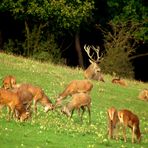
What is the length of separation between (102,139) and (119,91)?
14467 mm

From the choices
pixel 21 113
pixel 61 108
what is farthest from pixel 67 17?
pixel 21 113

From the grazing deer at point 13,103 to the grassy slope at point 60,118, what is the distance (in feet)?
1.15

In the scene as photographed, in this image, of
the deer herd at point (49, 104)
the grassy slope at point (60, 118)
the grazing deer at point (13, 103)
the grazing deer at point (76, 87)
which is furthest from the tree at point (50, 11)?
the grazing deer at point (13, 103)

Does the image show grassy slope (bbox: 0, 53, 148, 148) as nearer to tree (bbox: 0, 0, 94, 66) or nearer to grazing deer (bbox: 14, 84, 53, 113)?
grazing deer (bbox: 14, 84, 53, 113)

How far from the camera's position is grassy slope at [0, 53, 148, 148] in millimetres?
16250

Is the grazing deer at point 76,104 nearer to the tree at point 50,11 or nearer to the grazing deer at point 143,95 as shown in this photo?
the grazing deer at point 143,95

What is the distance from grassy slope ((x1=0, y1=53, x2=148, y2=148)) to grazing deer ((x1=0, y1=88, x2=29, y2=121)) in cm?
35

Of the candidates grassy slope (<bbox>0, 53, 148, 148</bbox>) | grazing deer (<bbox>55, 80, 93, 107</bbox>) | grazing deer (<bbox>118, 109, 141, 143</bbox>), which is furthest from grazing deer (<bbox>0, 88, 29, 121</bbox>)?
grazing deer (<bbox>55, 80, 93, 107</bbox>)

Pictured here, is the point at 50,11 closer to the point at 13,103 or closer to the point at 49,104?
the point at 49,104

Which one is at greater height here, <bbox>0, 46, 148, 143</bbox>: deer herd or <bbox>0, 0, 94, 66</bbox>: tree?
<bbox>0, 0, 94, 66</bbox>: tree

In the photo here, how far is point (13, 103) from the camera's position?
58.9 feet

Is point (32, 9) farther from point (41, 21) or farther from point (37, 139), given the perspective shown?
point (37, 139)

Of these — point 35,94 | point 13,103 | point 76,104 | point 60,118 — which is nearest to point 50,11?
point 76,104

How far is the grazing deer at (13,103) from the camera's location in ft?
58.2
